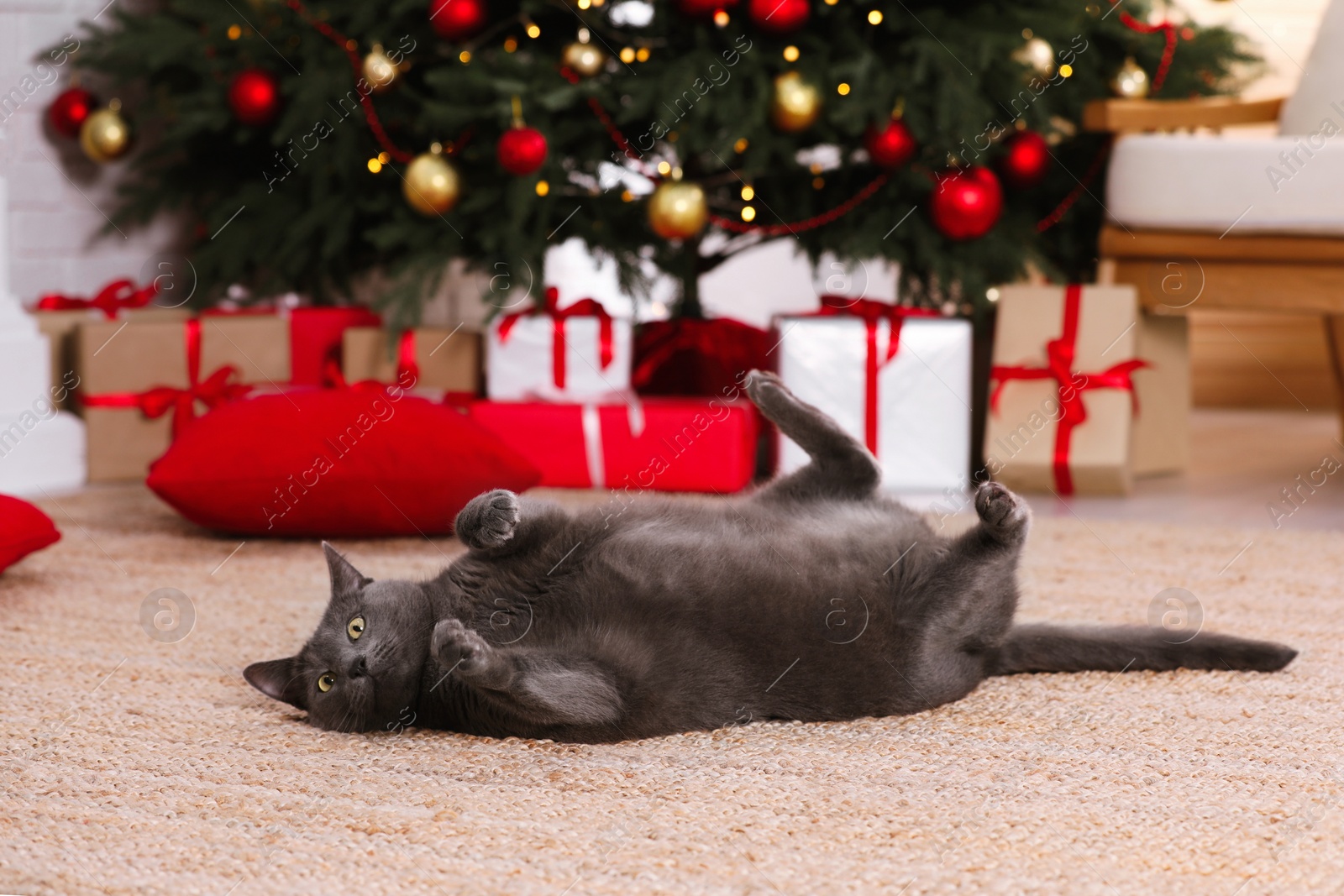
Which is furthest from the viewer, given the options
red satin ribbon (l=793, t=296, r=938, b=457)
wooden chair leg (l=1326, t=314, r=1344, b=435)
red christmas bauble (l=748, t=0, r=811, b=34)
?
wooden chair leg (l=1326, t=314, r=1344, b=435)

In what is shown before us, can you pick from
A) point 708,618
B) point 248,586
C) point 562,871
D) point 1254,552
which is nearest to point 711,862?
point 562,871

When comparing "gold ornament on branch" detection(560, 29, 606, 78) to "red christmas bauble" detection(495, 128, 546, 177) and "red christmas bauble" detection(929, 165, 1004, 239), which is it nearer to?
"red christmas bauble" detection(495, 128, 546, 177)

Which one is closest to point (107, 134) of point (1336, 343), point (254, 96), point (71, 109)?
point (71, 109)

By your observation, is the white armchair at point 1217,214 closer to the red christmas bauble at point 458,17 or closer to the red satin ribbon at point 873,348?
the red satin ribbon at point 873,348

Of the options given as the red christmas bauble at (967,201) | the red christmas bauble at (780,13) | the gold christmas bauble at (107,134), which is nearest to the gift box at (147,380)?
the gold christmas bauble at (107,134)

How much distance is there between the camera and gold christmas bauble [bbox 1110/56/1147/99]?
238cm

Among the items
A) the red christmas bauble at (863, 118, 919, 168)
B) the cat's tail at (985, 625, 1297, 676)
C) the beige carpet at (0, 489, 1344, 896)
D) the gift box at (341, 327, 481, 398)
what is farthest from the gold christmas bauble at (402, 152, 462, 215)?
the cat's tail at (985, 625, 1297, 676)

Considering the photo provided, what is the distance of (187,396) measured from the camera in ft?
7.52

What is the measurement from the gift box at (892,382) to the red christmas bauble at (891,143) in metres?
0.26

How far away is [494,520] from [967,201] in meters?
1.40

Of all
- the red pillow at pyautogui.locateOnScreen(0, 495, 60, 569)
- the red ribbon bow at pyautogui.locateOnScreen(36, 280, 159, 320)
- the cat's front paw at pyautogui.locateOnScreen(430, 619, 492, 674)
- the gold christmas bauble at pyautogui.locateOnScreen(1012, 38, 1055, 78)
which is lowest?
the red pillow at pyautogui.locateOnScreen(0, 495, 60, 569)

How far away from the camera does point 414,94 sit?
224 cm

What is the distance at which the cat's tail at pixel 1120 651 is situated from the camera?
3.77ft

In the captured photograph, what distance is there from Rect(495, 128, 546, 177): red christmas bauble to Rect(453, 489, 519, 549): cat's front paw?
1192 mm
